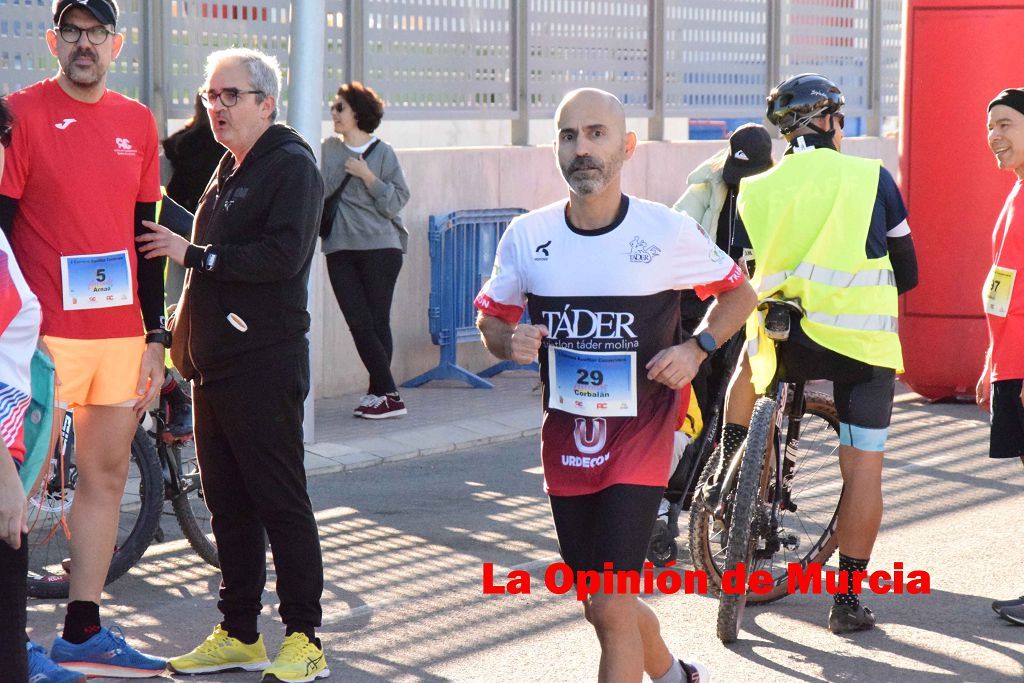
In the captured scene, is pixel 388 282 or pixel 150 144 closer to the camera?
pixel 150 144

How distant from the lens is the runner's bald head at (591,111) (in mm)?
4539

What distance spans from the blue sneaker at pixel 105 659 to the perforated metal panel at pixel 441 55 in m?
7.39

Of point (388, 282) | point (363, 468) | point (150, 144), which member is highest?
point (150, 144)

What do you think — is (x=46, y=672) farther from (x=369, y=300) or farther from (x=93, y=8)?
(x=369, y=300)

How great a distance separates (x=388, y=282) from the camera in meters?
10.9

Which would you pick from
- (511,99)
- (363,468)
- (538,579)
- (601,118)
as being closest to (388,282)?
(363,468)

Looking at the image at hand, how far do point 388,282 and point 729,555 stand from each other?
208 inches

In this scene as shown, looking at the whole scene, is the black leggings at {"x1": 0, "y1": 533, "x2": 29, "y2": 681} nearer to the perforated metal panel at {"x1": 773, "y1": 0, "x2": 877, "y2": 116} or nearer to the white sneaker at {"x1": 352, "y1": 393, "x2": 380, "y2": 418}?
the white sneaker at {"x1": 352, "y1": 393, "x2": 380, "y2": 418}

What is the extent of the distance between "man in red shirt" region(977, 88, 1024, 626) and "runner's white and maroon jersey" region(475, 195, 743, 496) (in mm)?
1953

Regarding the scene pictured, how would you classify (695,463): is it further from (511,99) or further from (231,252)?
(511,99)

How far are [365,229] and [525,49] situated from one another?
3.71 metres

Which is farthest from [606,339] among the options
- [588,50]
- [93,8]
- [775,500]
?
[588,50]

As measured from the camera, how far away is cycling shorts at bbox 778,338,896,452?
19.9 ft

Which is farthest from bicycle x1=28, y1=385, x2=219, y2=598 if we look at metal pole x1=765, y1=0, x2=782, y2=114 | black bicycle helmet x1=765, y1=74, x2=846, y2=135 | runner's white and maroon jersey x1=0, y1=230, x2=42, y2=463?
metal pole x1=765, y1=0, x2=782, y2=114
